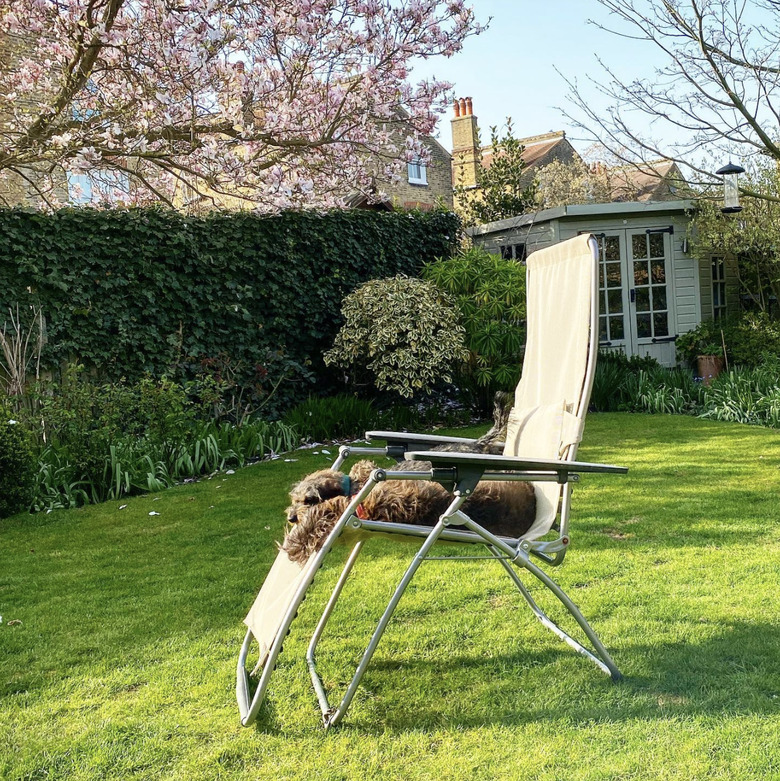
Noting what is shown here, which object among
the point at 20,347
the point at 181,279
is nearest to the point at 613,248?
the point at 181,279

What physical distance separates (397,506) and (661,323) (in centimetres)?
1005

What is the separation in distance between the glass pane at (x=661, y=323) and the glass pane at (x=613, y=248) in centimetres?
108

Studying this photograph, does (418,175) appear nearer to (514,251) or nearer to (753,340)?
(514,251)

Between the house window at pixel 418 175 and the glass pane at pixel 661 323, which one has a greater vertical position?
the house window at pixel 418 175

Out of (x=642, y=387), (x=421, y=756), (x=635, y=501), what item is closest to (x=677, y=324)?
(x=642, y=387)

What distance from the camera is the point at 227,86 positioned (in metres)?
7.35

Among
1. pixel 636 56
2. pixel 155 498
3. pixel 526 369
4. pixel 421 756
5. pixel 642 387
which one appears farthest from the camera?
pixel 642 387

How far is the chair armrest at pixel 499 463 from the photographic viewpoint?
2098mm

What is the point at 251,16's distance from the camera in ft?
22.5

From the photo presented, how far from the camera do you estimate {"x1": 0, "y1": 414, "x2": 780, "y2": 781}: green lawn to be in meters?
2.09

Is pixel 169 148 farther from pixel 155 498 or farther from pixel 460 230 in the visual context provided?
pixel 460 230

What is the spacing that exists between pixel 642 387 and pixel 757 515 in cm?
512

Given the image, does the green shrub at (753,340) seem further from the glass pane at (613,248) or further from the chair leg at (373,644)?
the chair leg at (373,644)

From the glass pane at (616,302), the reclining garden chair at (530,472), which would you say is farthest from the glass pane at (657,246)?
the reclining garden chair at (530,472)
